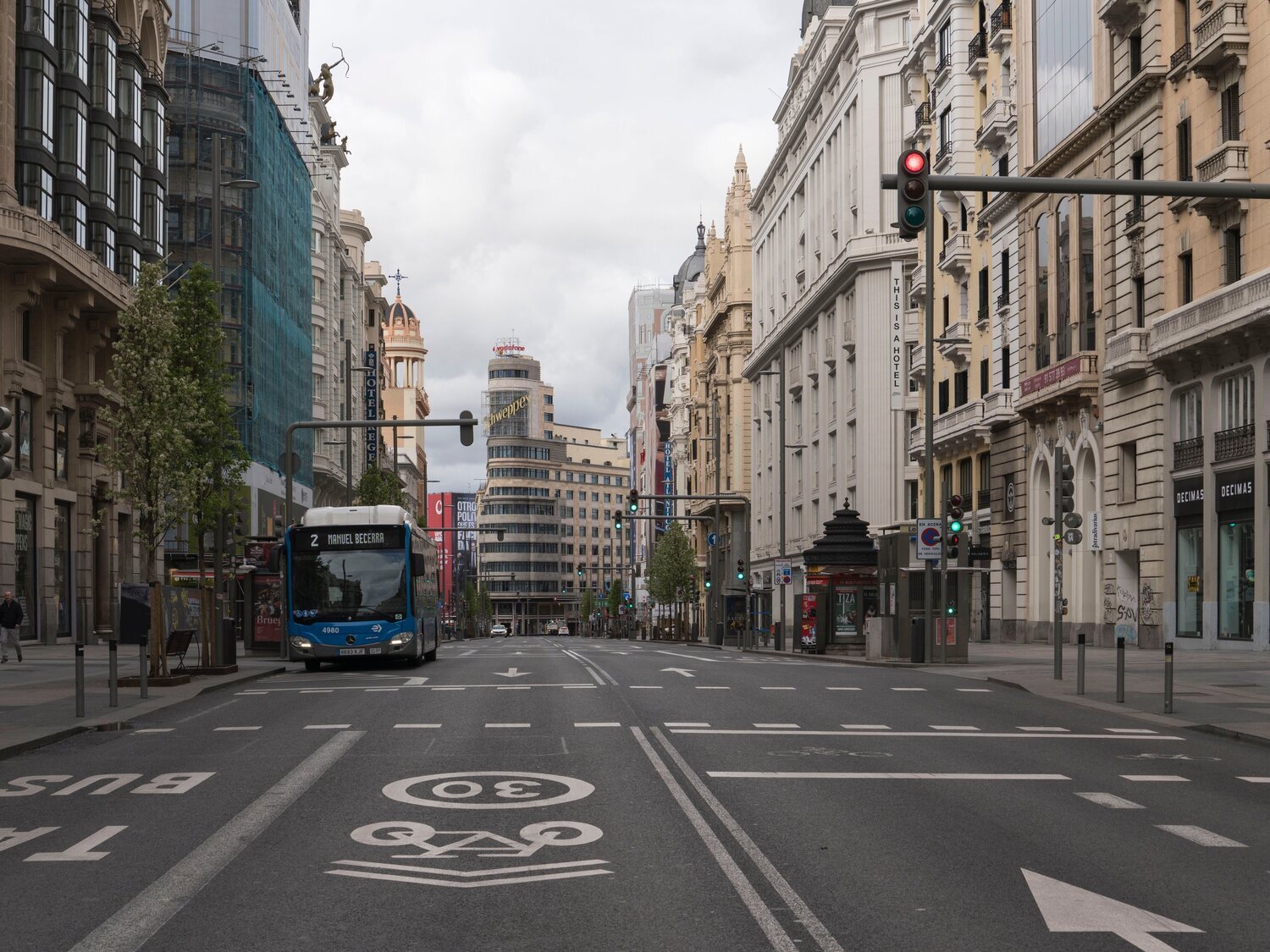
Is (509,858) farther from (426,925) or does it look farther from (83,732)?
(83,732)

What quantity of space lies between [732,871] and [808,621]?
3492 centimetres

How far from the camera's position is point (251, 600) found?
140 feet

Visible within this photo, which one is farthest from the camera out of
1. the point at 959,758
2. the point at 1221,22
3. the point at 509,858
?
the point at 1221,22

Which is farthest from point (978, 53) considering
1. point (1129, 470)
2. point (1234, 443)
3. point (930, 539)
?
point (930, 539)

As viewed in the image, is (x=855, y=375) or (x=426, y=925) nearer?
(x=426, y=925)

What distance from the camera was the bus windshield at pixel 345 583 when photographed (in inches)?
1236

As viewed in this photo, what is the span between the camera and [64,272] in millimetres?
42875

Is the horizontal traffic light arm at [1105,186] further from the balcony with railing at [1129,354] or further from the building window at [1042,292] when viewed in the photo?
the building window at [1042,292]

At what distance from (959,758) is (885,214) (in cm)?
5731

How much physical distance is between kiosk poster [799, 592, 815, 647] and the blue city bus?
1429 centimetres

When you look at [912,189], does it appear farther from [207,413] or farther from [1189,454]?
[1189,454]

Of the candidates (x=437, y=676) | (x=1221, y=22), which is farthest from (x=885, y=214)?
(x=437, y=676)

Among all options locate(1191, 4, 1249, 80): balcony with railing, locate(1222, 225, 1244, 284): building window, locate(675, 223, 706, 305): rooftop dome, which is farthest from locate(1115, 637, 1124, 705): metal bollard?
locate(675, 223, 706, 305): rooftop dome

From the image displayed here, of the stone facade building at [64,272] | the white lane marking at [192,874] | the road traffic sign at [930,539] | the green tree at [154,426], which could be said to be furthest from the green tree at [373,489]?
the white lane marking at [192,874]
